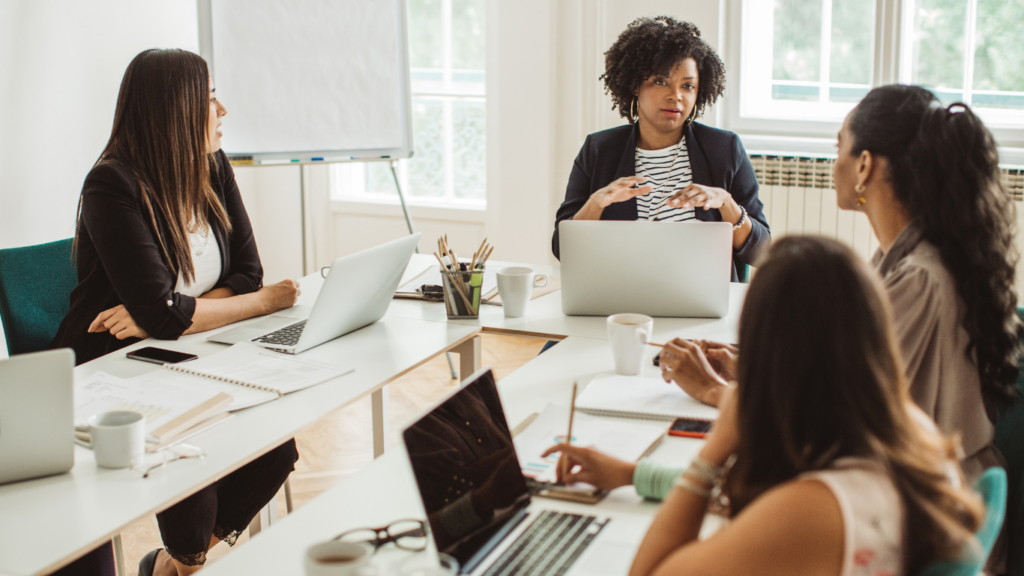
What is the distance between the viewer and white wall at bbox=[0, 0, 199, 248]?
9.93ft

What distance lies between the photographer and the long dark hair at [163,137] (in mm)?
1954

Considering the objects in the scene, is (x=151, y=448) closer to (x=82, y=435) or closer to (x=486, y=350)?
(x=82, y=435)

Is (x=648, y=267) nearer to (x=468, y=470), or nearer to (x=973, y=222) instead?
(x=973, y=222)

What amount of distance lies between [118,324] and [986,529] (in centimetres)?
168

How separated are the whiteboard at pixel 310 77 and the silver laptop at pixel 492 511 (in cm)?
233

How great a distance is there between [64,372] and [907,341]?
120cm

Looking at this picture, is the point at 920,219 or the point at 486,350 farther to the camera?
the point at 486,350

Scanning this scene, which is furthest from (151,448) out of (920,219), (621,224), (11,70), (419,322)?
(11,70)

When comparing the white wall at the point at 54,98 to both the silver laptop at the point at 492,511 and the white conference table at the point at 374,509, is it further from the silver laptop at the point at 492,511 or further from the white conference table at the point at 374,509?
the silver laptop at the point at 492,511

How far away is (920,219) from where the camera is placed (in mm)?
1269

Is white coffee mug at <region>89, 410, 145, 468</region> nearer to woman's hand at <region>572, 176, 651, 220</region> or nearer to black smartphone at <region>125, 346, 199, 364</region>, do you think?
black smartphone at <region>125, 346, 199, 364</region>

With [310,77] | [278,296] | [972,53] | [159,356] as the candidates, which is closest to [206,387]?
[159,356]

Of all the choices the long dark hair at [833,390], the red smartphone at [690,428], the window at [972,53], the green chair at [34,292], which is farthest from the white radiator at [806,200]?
the long dark hair at [833,390]

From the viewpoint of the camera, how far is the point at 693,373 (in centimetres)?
142
